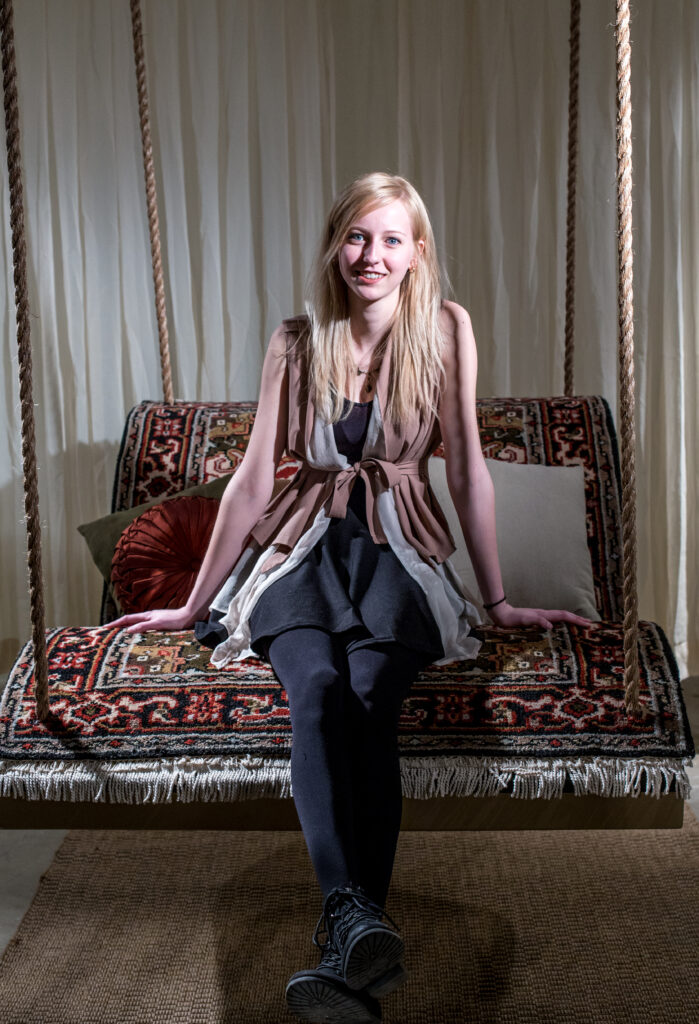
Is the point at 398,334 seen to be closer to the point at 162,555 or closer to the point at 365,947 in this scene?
the point at 162,555

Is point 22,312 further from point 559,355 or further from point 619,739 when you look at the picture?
point 559,355

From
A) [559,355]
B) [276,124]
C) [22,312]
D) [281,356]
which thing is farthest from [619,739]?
[276,124]

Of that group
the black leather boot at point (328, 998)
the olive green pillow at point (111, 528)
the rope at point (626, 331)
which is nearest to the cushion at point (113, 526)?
the olive green pillow at point (111, 528)

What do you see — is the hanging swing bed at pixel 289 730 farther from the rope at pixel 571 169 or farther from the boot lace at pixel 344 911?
the rope at pixel 571 169

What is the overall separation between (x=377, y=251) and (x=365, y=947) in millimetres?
1309

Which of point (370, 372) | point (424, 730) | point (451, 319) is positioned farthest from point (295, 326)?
point (424, 730)

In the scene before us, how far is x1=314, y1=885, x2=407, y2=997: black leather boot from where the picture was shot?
5.02 ft

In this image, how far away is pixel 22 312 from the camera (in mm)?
1842

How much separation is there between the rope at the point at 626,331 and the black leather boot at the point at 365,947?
0.65 m

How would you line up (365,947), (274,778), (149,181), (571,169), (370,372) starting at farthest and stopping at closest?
1. (571,169)
2. (149,181)
3. (370,372)
4. (274,778)
5. (365,947)

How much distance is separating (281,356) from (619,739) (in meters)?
1.04

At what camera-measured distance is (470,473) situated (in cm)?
221

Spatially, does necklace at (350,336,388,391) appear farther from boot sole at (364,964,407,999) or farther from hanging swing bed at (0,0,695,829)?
boot sole at (364,964,407,999)

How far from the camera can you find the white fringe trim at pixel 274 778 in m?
1.92
